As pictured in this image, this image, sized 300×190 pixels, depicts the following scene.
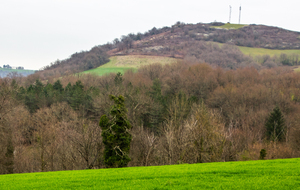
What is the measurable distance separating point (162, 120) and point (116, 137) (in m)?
28.1

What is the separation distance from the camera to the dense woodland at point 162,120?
25.9 metres

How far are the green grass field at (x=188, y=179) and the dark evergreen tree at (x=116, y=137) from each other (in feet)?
28.7

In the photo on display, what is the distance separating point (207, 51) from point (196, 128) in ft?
366

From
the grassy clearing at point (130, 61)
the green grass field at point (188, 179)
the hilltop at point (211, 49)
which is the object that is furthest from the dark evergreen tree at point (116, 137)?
the grassy clearing at point (130, 61)

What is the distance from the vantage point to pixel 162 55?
13825 centimetres

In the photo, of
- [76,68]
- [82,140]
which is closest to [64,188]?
[82,140]

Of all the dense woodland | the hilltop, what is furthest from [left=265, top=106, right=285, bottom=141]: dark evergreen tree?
the hilltop

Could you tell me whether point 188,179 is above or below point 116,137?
above

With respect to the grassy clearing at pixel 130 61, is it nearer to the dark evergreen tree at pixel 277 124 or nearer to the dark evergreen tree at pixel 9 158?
the dark evergreen tree at pixel 277 124

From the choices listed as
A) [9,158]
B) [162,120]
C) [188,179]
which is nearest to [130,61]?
[162,120]

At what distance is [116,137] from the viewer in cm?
2275

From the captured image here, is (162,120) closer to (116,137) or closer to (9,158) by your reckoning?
(116,137)

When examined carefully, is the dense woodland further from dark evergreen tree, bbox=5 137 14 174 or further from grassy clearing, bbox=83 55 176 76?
grassy clearing, bbox=83 55 176 76

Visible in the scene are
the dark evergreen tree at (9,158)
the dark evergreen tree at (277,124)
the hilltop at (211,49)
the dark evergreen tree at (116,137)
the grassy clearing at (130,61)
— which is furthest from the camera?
the hilltop at (211,49)
